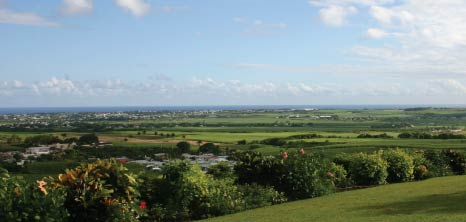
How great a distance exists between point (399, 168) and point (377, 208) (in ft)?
32.6

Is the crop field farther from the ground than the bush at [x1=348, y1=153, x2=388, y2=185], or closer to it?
closer to it

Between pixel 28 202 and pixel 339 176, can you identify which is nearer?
pixel 28 202

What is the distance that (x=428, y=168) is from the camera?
24.4 metres

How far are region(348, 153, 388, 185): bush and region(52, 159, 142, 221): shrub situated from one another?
40.2 feet

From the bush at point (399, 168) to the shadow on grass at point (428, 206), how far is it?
7228 mm

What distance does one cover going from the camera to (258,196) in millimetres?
16266

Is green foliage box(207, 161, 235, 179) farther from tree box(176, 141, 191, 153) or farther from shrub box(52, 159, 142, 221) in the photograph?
tree box(176, 141, 191, 153)

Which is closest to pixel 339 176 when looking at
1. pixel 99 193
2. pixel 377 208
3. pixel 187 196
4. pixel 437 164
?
pixel 377 208

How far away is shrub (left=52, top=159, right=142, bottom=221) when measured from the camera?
38.2 feet

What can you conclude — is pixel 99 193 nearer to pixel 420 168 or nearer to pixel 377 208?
pixel 377 208

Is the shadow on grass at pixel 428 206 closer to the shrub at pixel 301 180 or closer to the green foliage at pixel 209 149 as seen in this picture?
→ the shrub at pixel 301 180

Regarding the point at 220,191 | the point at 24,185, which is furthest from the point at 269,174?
the point at 24,185

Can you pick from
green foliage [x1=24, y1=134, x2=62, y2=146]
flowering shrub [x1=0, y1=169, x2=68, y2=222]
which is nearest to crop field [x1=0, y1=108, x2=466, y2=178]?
green foliage [x1=24, y1=134, x2=62, y2=146]

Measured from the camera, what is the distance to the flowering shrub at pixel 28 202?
1011 centimetres
